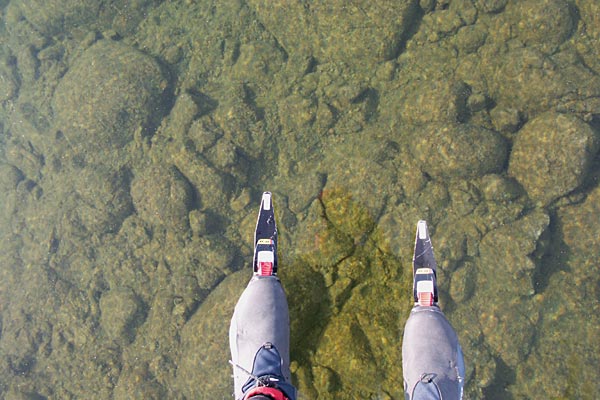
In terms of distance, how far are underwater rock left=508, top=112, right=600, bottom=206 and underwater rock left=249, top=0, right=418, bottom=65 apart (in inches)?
94.8

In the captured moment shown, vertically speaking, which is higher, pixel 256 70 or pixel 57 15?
pixel 57 15

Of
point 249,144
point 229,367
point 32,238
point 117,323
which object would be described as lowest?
point 229,367

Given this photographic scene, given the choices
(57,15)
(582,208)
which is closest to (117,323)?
(57,15)

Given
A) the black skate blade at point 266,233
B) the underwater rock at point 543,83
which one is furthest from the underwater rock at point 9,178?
the underwater rock at point 543,83

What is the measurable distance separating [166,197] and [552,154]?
225 inches

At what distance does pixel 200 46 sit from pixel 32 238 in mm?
4850

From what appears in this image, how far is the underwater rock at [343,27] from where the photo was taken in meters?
6.08

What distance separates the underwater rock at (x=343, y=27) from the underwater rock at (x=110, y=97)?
234 centimetres

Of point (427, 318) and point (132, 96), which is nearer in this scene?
point (427, 318)

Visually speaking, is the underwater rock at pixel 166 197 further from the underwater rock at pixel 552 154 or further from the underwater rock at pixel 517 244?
the underwater rock at pixel 552 154

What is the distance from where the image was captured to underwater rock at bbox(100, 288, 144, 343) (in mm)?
6414

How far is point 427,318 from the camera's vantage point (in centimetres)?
461

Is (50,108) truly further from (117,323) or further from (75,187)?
(117,323)

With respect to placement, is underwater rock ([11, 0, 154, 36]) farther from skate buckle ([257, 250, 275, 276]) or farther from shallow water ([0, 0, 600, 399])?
skate buckle ([257, 250, 275, 276])
